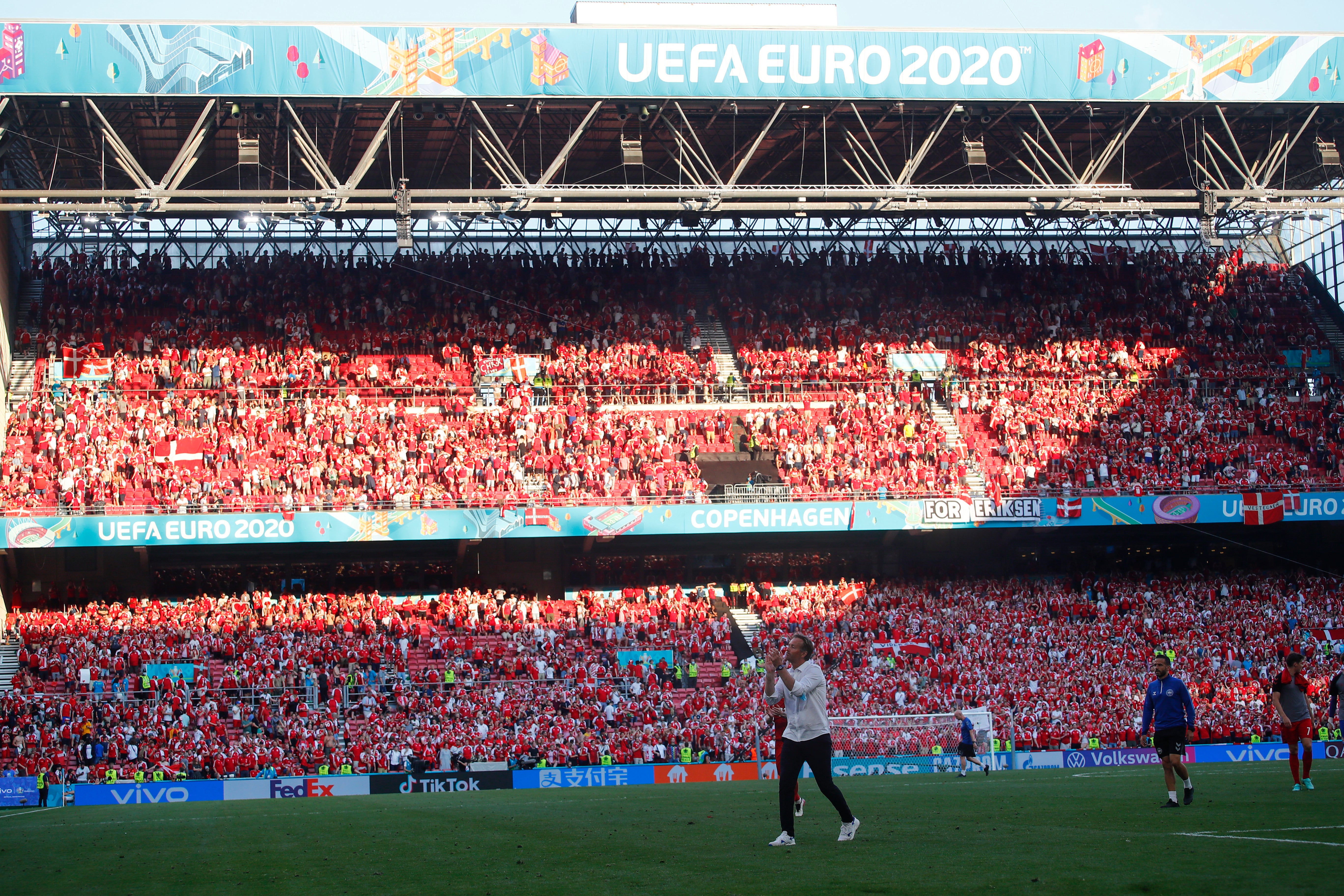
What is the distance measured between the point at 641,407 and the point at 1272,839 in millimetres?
32988

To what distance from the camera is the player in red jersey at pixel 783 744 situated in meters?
10.7

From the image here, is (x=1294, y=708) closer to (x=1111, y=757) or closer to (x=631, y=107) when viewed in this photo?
(x=1111, y=757)

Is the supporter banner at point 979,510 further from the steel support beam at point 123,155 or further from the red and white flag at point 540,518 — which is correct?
the steel support beam at point 123,155

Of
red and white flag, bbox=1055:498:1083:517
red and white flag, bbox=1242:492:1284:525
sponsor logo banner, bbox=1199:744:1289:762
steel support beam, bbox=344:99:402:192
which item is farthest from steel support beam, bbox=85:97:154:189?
red and white flag, bbox=1242:492:1284:525

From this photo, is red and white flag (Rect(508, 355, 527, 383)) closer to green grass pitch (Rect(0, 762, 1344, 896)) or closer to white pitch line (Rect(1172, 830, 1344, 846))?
green grass pitch (Rect(0, 762, 1344, 896))

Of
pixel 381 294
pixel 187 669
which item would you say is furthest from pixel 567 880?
pixel 381 294

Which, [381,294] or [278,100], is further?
[381,294]

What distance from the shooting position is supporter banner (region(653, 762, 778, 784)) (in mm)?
28453

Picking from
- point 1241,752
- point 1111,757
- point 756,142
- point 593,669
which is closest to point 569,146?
point 756,142

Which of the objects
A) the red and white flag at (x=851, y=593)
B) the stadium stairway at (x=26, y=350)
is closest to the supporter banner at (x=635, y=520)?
the red and white flag at (x=851, y=593)

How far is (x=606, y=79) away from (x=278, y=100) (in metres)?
9.02

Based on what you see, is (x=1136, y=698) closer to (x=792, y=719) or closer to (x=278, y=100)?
(x=792, y=719)

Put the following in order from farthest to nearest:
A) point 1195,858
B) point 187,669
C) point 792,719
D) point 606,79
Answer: point 606,79
point 187,669
point 792,719
point 1195,858

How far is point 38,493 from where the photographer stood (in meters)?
36.1
